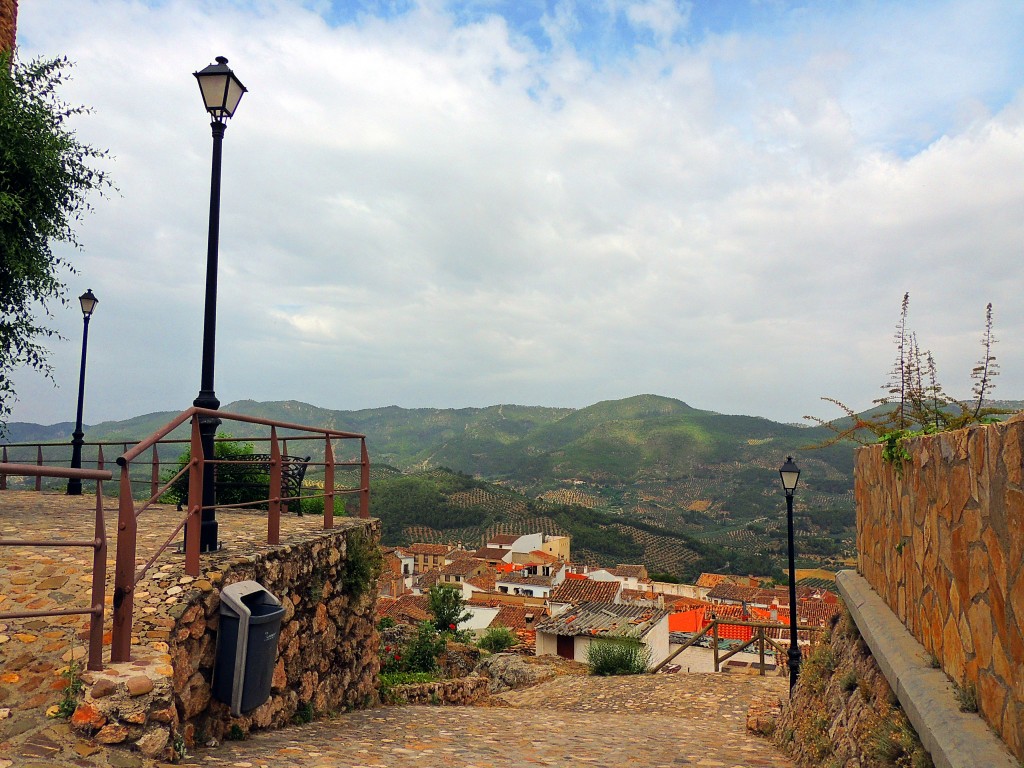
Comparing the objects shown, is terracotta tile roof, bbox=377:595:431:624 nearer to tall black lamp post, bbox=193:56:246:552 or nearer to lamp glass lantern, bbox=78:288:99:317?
lamp glass lantern, bbox=78:288:99:317

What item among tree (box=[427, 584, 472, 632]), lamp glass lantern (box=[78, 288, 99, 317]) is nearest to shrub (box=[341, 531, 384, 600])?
lamp glass lantern (box=[78, 288, 99, 317])

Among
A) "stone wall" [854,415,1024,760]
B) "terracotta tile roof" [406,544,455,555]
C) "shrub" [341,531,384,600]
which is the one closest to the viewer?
"stone wall" [854,415,1024,760]

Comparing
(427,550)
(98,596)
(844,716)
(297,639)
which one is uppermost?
(98,596)

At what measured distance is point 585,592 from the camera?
42.0m

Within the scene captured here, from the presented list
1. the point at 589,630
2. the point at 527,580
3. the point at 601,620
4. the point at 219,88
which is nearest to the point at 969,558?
the point at 219,88

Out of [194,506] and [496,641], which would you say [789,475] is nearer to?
[194,506]

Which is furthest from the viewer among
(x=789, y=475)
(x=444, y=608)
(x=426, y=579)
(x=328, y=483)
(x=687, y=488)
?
(x=687, y=488)

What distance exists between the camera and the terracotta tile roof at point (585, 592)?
40.9m

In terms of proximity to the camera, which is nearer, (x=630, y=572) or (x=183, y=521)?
(x=183, y=521)

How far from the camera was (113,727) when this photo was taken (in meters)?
3.27

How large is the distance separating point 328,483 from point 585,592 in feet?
124

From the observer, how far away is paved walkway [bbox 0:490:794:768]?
3289mm

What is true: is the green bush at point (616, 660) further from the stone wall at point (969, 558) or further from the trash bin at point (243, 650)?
the trash bin at point (243, 650)

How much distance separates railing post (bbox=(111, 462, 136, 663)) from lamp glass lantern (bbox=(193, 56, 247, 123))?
382cm
